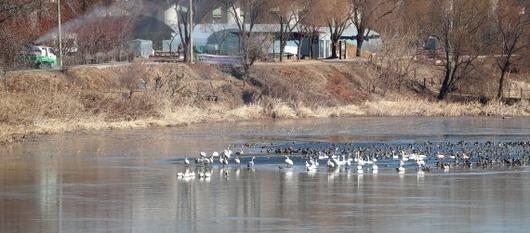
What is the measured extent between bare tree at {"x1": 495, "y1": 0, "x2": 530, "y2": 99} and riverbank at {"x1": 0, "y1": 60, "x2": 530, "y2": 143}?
17.5 ft

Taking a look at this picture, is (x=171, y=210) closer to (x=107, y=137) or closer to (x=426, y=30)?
(x=107, y=137)

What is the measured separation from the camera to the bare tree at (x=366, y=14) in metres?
89.1

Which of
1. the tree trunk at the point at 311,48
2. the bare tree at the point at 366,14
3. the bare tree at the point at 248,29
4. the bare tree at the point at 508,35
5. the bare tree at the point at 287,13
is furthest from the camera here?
the tree trunk at the point at 311,48

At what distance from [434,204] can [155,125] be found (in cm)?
2874

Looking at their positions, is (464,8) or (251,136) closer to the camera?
(251,136)

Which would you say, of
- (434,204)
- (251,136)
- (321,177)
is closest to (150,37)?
(251,136)

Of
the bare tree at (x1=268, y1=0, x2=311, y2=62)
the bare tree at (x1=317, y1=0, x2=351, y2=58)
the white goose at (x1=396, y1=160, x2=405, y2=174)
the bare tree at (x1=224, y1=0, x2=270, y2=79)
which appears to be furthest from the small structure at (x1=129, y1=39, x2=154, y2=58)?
the white goose at (x1=396, y1=160, x2=405, y2=174)

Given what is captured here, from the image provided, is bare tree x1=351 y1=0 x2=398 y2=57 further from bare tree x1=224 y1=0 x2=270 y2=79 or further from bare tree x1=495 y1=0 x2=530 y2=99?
bare tree x1=495 y1=0 x2=530 y2=99

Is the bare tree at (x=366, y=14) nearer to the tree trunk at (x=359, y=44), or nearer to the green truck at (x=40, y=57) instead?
the tree trunk at (x=359, y=44)

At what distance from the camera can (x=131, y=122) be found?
5028 centimetres

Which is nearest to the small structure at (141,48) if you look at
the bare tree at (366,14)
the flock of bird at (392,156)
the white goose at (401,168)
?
the bare tree at (366,14)

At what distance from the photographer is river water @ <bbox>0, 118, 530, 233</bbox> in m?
20.7

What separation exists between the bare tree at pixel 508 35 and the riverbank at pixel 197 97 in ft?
17.5

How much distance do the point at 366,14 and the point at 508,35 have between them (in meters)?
15.8
